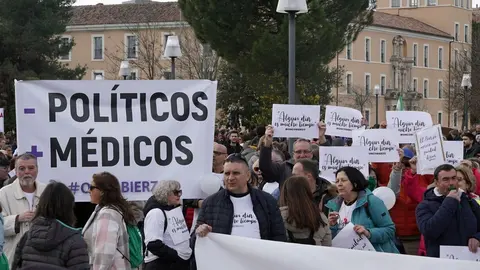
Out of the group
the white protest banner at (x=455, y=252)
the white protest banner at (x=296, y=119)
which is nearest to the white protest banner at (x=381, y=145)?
the white protest banner at (x=296, y=119)

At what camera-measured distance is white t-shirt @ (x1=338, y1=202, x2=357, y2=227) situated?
8.25m

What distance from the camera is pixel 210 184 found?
830 cm

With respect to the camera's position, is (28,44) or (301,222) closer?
(301,222)

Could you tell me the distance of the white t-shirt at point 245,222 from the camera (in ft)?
24.1

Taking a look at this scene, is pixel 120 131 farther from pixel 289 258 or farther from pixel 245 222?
pixel 289 258

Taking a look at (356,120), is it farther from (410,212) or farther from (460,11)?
(460,11)

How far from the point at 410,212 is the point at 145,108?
3.94 metres

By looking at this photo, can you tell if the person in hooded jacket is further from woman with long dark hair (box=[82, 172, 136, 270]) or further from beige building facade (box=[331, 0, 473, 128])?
beige building facade (box=[331, 0, 473, 128])

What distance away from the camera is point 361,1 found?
35188 millimetres

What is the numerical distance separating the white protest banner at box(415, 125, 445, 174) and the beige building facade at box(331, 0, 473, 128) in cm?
7558

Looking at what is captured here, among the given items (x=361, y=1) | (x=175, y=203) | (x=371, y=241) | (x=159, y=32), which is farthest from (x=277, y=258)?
(x=159, y=32)

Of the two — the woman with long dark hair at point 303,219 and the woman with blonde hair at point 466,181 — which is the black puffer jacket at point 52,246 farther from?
the woman with blonde hair at point 466,181

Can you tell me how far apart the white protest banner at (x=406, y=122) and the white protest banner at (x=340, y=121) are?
3.35 ft

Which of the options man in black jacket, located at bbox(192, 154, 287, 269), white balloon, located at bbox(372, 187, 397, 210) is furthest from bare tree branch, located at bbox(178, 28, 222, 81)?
man in black jacket, located at bbox(192, 154, 287, 269)
